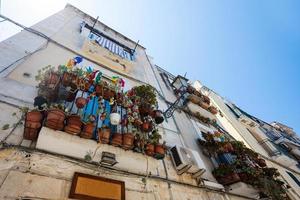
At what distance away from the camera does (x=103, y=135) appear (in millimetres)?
4395

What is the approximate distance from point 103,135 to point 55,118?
103 centimetres

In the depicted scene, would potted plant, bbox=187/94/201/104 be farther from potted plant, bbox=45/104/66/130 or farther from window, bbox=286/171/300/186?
potted plant, bbox=45/104/66/130

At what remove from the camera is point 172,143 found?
6859mm

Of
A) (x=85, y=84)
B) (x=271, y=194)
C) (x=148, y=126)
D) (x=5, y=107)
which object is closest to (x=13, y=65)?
(x=5, y=107)

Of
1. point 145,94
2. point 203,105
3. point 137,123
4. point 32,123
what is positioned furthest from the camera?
point 203,105

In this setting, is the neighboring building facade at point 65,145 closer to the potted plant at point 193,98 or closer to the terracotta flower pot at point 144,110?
the potted plant at point 193,98

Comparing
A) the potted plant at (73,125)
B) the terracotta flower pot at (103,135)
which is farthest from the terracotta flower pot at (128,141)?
the potted plant at (73,125)

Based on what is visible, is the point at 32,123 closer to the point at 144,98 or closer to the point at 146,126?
the point at 146,126

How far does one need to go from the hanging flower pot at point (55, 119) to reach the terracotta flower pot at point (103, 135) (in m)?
0.80

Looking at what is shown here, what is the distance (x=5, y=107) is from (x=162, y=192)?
3.73m

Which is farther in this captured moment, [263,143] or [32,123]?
[263,143]

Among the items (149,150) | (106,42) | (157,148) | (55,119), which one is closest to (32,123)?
(55,119)

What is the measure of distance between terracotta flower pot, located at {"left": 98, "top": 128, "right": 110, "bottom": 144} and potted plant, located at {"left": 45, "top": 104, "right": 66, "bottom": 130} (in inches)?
31.3

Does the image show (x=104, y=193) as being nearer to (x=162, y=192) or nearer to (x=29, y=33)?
(x=162, y=192)
